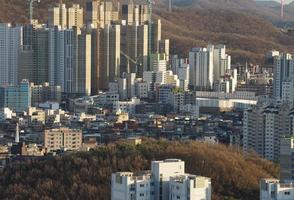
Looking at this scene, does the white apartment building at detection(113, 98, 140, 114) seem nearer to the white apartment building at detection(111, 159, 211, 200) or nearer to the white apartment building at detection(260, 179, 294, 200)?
the white apartment building at detection(111, 159, 211, 200)

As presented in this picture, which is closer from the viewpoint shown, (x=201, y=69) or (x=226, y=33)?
(x=201, y=69)

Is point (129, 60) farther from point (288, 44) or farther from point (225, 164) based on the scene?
point (225, 164)

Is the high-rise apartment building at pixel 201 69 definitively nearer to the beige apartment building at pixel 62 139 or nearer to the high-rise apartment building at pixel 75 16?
the high-rise apartment building at pixel 75 16

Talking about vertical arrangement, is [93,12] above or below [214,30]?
above

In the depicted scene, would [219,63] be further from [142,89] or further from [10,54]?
[10,54]

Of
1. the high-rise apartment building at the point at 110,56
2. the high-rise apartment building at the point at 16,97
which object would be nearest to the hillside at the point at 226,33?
the high-rise apartment building at the point at 110,56

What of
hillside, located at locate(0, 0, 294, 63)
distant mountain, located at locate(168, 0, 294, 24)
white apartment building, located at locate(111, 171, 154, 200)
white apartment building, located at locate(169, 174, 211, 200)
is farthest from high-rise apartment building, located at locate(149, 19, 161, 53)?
distant mountain, located at locate(168, 0, 294, 24)

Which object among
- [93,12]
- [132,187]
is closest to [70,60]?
[93,12]

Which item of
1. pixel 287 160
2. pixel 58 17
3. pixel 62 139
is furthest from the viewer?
pixel 58 17
